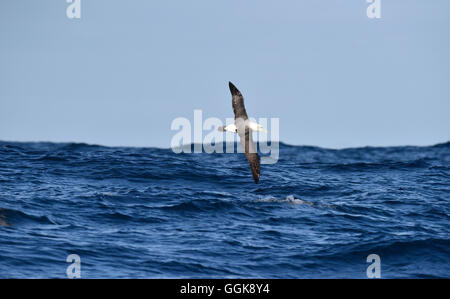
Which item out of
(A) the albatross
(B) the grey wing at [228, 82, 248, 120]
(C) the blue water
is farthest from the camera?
(B) the grey wing at [228, 82, 248, 120]

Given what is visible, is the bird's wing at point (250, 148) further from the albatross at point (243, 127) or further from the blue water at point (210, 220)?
the blue water at point (210, 220)

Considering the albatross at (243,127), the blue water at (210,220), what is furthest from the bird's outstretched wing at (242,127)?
the blue water at (210,220)

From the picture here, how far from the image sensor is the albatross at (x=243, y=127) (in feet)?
63.4

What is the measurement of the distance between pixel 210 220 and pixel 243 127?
445cm

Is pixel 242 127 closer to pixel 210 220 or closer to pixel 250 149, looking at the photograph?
pixel 250 149

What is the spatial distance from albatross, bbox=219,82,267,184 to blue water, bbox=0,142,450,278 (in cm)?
261

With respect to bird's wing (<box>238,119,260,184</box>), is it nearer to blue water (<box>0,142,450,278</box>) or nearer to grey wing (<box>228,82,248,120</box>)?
grey wing (<box>228,82,248,120</box>)

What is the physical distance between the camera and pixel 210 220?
73.8ft

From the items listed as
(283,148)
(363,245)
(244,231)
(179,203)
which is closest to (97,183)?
(179,203)

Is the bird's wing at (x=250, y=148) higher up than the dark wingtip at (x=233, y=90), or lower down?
lower down

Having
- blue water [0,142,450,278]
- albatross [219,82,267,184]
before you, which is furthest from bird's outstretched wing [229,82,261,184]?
blue water [0,142,450,278]

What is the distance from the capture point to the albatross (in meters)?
19.3

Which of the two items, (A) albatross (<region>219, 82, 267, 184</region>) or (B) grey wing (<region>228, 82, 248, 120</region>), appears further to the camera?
(B) grey wing (<region>228, 82, 248, 120</region>)

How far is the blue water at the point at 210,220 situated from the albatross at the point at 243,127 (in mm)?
2611
